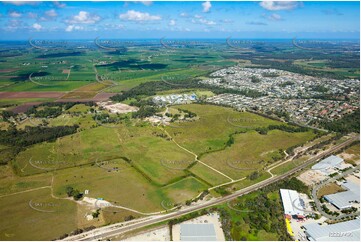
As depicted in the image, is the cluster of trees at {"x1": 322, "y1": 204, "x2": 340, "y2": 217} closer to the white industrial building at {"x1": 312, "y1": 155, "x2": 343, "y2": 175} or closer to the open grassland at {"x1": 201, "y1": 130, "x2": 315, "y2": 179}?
the white industrial building at {"x1": 312, "y1": 155, "x2": 343, "y2": 175}

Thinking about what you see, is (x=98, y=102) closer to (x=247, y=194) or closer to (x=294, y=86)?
(x=247, y=194)

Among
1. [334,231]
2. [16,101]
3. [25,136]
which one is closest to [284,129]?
[334,231]

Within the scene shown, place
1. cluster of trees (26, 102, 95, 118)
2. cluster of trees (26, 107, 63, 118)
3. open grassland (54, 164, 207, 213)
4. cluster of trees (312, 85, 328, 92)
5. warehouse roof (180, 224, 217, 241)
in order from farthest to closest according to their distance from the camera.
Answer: cluster of trees (312, 85, 328, 92)
cluster of trees (26, 102, 95, 118)
cluster of trees (26, 107, 63, 118)
open grassland (54, 164, 207, 213)
warehouse roof (180, 224, 217, 241)

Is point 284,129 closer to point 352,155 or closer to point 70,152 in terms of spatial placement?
point 352,155

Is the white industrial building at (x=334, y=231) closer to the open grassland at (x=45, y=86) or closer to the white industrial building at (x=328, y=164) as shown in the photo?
the white industrial building at (x=328, y=164)

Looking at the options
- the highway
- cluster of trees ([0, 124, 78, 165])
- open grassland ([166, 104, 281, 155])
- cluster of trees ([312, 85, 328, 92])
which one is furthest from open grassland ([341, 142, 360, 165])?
cluster of trees ([0, 124, 78, 165])

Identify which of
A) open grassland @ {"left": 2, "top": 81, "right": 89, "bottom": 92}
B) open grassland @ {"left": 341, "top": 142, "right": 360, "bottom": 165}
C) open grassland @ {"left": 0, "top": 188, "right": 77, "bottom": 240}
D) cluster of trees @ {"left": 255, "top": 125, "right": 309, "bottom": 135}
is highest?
open grassland @ {"left": 2, "top": 81, "right": 89, "bottom": 92}

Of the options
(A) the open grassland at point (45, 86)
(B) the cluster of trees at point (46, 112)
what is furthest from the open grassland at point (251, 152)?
(A) the open grassland at point (45, 86)
